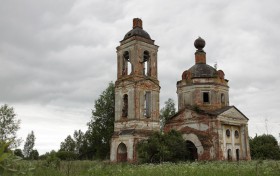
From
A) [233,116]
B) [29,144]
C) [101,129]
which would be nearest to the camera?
[233,116]

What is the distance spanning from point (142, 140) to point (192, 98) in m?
6.86

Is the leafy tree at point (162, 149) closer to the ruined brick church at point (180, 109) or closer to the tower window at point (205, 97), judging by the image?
the ruined brick church at point (180, 109)

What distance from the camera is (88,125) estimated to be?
1382 inches

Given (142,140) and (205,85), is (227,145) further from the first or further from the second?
(142,140)

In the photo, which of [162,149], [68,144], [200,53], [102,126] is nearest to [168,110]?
[102,126]

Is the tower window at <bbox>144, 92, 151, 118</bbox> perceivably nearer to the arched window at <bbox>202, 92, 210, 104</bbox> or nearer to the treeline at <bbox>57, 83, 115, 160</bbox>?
the arched window at <bbox>202, 92, 210, 104</bbox>

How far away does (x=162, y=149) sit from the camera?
20781 mm

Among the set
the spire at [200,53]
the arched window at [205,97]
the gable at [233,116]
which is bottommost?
the gable at [233,116]

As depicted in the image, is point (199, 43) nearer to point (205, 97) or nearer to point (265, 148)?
point (205, 97)

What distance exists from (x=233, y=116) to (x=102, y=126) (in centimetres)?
1532

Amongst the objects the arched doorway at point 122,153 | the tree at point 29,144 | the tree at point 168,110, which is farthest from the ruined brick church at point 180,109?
the tree at point 29,144

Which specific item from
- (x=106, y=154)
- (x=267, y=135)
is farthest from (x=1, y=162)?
(x=267, y=135)

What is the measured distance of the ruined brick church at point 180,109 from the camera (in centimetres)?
2377

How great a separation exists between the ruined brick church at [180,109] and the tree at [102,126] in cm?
838
